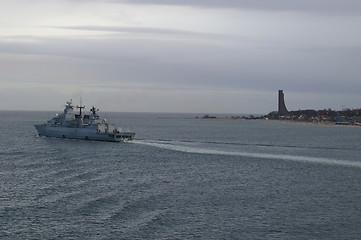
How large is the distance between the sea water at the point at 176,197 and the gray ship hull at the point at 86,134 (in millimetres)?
31052

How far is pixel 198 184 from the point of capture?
60.5 meters

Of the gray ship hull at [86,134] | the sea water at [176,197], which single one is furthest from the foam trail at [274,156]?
the gray ship hull at [86,134]

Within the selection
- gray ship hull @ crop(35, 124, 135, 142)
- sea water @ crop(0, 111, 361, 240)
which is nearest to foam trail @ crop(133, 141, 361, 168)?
sea water @ crop(0, 111, 361, 240)

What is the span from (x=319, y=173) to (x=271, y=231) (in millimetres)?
34363

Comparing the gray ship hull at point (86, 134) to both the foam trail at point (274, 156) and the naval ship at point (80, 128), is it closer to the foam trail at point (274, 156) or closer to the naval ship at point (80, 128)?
the naval ship at point (80, 128)

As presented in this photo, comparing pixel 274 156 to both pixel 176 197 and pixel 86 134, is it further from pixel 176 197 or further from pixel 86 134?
pixel 86 134

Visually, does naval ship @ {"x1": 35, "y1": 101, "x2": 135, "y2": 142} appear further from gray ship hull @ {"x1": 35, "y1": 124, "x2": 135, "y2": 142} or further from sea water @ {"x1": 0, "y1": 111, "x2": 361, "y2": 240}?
sea water @ {"x1": 0, "y1": 111, "x2": 361, "y2": 240}

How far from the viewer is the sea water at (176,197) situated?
1564 inches

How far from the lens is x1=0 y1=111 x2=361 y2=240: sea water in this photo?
130ft

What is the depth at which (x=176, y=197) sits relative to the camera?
5197 centimetres

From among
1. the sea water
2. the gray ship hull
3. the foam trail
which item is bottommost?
the sea water

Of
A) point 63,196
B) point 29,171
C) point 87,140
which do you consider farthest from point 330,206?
point 87,140

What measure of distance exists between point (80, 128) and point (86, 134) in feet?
10.6

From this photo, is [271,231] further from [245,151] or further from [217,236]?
[245,151]
